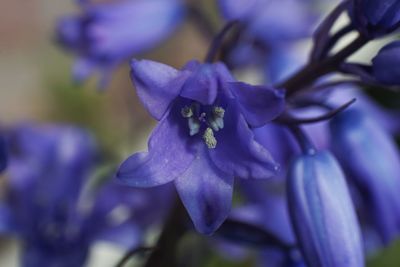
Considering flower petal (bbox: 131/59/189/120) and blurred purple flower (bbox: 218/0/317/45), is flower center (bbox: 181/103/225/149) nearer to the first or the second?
flower petal (bbox: 131/59/189/120)

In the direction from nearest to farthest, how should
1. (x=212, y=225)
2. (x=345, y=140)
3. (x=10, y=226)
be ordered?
(x=212, y=225) → (x=345, y=140) → (x=10, y=226)

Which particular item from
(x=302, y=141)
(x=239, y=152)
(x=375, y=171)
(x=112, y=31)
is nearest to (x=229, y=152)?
(x=239, y=152)

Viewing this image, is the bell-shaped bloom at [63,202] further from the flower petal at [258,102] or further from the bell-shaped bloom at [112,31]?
the flower petal at [258,102]

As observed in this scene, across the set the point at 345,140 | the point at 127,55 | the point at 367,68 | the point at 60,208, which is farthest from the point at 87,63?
the point at 367,68

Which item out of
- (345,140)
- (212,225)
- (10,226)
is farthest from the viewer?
(10,226)

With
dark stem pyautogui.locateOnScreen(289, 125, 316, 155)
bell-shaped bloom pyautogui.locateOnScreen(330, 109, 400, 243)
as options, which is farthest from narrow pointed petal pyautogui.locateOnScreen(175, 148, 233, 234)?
bell-shaped bloom pyautogui.locateOnScreen(330, 109, 400, 243)

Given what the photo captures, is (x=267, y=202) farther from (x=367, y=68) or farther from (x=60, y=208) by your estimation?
(x=367, y=68)

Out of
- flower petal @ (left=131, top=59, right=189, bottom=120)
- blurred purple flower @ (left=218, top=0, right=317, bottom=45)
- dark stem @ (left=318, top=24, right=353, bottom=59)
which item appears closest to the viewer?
flower petal @ (left=131, top=59, right=189, bottom=120)

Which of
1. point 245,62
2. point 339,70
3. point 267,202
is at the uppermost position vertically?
point 339,70
